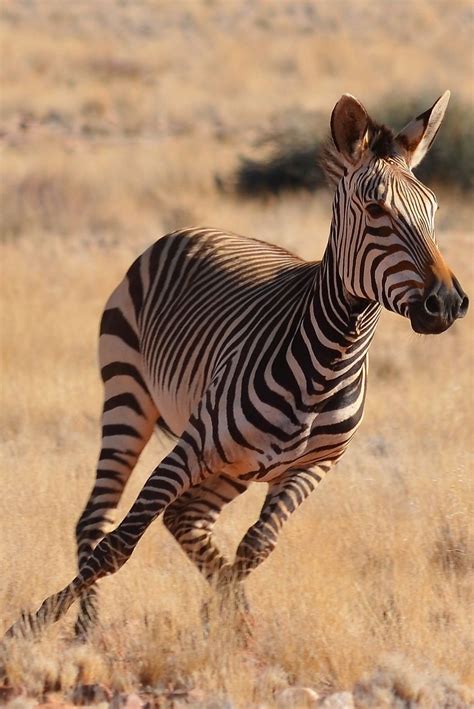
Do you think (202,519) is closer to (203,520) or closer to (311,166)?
(203,520)

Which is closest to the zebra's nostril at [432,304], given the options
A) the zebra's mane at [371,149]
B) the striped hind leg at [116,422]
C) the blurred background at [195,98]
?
the zebra's mane at [371,149]

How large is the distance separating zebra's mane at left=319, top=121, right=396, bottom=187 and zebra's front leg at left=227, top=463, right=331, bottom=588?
3.86 ft

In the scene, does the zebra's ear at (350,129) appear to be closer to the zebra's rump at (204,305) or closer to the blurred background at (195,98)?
the zebra's rump at (204,305)

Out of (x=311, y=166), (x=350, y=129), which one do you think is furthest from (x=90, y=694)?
(x=311, y=166)

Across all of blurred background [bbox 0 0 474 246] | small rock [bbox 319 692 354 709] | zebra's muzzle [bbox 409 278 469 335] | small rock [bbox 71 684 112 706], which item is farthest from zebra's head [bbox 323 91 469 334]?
blurred background [bbox 0 0 474 246]

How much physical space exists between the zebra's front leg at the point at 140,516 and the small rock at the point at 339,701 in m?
1.04

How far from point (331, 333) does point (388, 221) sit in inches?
22.9

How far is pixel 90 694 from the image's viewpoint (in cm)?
459

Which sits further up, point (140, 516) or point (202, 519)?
point (140, 516)

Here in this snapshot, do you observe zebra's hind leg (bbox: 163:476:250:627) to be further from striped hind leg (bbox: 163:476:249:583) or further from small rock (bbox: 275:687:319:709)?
small rock (bbox: 275:687:319:709)

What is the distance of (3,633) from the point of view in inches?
207

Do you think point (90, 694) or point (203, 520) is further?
point (203, 520)

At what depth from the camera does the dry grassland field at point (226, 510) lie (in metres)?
4.76

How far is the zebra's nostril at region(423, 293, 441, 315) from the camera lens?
166 inches
